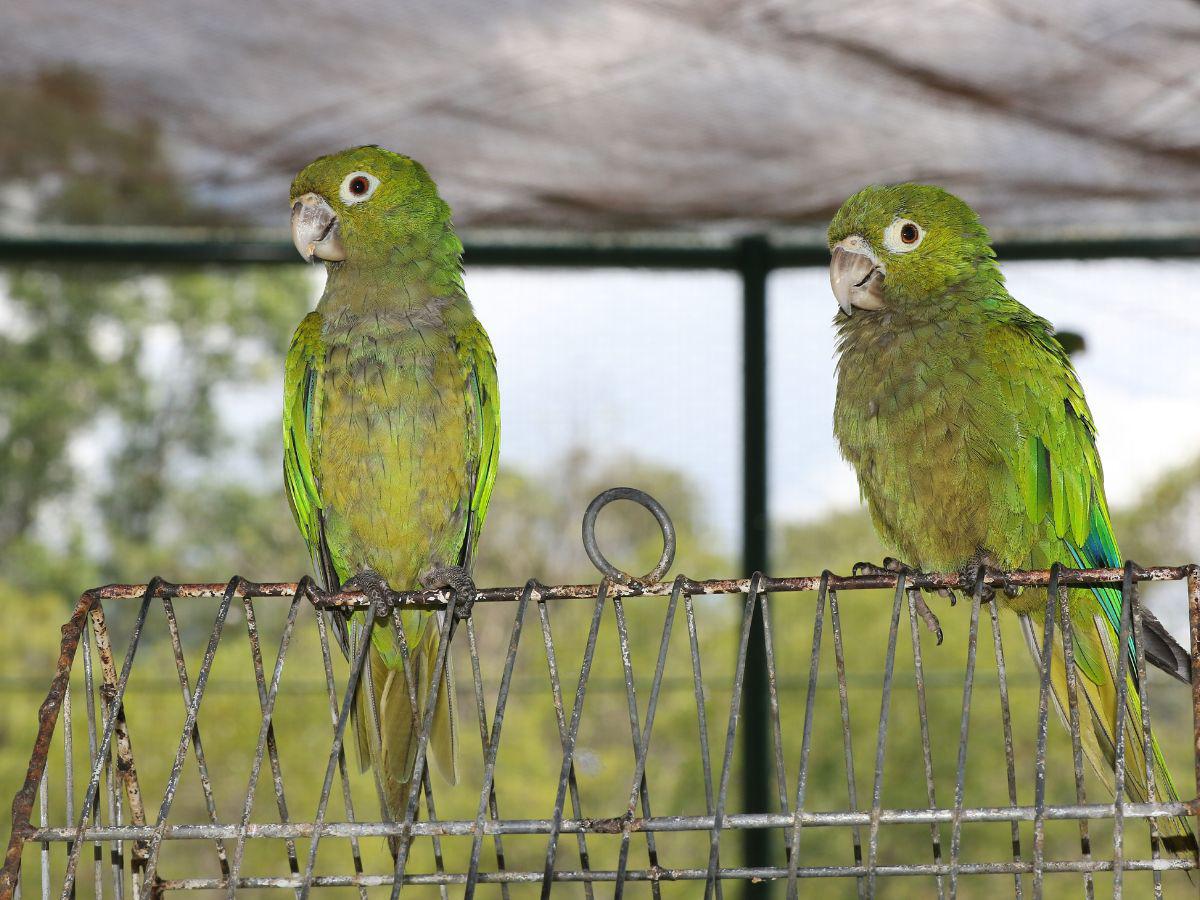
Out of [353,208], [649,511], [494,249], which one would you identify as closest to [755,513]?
[494,249]

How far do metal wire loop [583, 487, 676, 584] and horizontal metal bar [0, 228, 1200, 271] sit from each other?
10.3 ft

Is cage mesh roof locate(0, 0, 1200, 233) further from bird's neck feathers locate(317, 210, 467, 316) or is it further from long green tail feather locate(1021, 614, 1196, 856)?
long green tail feather locate(1021, 614, 1196, 856)

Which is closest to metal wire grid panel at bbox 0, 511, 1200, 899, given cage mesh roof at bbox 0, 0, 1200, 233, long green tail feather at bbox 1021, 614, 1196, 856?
long green tail feather at bbox 1021, 614, 1196, 856

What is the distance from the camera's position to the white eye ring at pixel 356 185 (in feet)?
7.84

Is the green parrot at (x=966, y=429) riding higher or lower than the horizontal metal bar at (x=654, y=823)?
higher

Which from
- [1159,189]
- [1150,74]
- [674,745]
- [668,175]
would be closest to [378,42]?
[668,175]

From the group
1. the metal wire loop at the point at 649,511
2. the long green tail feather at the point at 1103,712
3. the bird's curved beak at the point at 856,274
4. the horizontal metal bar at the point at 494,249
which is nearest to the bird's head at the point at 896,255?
the bird's curved beak at the point at 856,274

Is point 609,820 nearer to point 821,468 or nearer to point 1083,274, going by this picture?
point 821,468

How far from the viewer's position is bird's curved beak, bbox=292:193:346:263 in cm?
238

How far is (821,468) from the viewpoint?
4605 millimetres

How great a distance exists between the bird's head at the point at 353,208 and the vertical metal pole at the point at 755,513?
2.21m

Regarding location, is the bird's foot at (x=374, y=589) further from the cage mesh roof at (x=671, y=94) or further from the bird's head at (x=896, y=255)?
the cage mesh roof at (x=671, y=94)

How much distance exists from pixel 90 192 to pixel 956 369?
3332 millimetres

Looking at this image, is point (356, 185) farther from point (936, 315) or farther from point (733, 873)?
point (733, 873)
